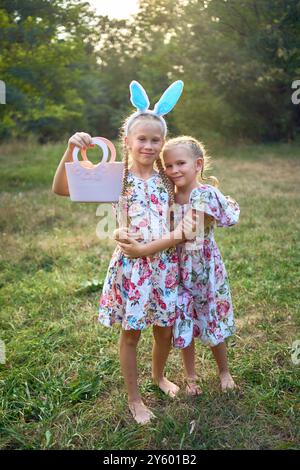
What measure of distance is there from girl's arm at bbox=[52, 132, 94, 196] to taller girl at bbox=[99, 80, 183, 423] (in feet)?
0.59

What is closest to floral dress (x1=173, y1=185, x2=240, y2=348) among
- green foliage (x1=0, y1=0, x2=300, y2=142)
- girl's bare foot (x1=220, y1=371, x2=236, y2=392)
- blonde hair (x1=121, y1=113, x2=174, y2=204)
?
blonde hair (x1=121, y1=113, x2=174, y2=204)

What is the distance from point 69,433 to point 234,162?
8838 mm

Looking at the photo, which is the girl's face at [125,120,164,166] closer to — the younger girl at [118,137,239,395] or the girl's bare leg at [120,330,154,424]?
the younger girl at [118,137,239,395]

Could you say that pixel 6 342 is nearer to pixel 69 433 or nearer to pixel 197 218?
pixel 69 433

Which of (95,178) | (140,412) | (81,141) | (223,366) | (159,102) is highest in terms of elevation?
(159,102)

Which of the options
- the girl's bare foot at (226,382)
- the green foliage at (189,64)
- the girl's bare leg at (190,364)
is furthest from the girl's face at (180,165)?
the green foliage at (189,64)

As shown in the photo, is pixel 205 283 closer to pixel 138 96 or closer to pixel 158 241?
pixel 158 241

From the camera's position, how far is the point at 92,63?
2389 cm

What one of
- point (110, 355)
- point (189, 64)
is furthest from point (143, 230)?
point (189, 64)

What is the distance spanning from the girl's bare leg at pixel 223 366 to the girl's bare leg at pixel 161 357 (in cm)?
22

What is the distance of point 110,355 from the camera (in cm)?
257

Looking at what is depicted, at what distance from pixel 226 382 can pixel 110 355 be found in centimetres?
67

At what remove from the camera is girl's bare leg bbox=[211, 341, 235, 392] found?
7.25 ft

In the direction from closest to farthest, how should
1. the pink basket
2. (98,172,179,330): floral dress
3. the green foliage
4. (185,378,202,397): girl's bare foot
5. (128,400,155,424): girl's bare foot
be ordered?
the pink basket
(98,172,179,330): floral dress
(128,400,155,424): girl's bare foot
(185,378,202,397): girl's bare foot
the green foliage
